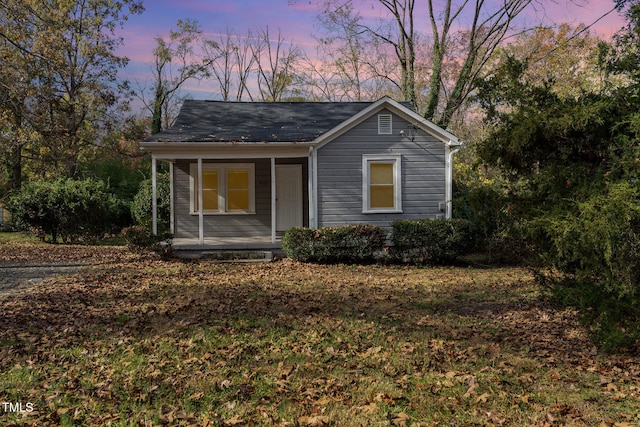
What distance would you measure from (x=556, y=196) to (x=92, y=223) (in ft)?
49.6

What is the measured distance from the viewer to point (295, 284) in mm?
9312

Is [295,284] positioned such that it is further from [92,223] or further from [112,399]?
[92,223]

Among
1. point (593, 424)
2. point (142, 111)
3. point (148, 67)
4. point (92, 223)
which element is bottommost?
point (593, 424)

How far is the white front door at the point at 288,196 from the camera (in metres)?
14.9

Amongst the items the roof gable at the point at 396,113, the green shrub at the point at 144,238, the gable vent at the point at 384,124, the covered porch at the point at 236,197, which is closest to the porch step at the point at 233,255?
the green shrub at the point at 144,238

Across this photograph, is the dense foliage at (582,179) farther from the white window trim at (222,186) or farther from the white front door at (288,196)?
the white window trim at (222,186)

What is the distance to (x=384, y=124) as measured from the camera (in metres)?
13.2

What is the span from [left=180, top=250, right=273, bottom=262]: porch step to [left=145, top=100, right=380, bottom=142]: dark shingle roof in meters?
3.00

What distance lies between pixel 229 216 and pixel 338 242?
4368 millimetres

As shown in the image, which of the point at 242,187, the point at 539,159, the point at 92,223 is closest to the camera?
the point at 539,159

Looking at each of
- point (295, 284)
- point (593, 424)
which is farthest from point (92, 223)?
point (593, 424)

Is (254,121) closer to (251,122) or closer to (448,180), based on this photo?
(251,122)

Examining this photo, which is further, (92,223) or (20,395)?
(92,223)

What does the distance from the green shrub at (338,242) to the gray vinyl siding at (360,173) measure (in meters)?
1.12
